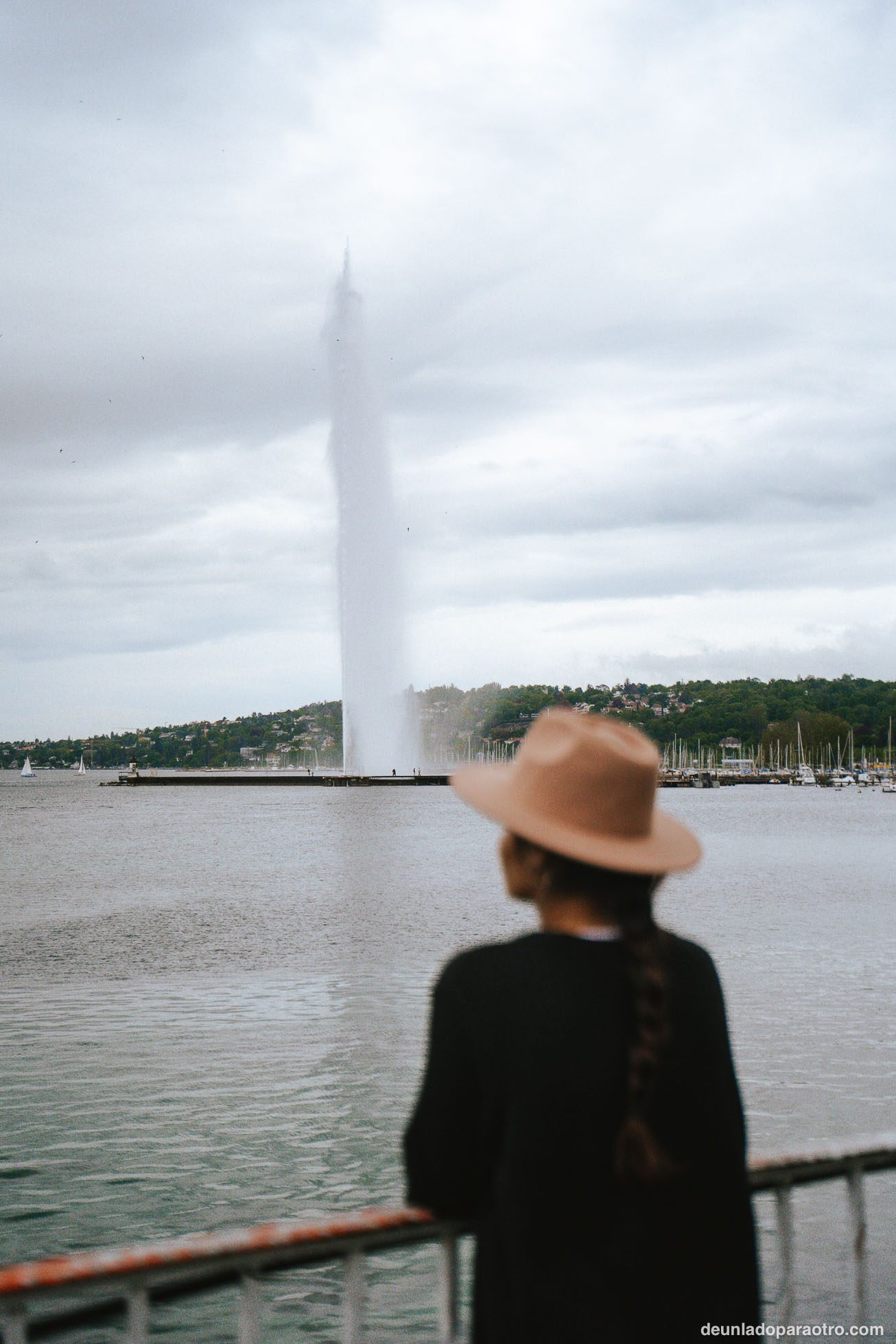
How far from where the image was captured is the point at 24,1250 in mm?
10070

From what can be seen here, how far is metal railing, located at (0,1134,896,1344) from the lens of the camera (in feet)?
7.47

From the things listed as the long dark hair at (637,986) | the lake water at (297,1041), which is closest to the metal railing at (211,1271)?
the long dark hair at (637,986)

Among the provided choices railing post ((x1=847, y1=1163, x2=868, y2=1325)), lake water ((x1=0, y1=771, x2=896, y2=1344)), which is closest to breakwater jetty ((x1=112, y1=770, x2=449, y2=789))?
lake water ((x1=0, y1=771, x2=896, y2=1344))

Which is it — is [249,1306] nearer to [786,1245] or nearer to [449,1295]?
[449,1295]

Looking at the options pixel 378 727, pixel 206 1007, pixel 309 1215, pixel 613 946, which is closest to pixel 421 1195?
pixel 613 946

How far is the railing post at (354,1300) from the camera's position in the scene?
2.62m

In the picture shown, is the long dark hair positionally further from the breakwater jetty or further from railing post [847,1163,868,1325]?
the breakwater jetty

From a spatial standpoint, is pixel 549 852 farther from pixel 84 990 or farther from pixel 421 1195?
pixel 84 990

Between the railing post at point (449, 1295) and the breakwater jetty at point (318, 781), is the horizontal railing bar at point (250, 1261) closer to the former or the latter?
the railing post at point (449, 1295)

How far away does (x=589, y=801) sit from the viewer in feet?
7.75

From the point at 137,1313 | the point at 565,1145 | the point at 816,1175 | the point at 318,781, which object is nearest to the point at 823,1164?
the point at 816,1175

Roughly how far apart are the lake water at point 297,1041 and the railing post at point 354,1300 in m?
4.99

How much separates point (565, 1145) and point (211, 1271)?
2.57ft

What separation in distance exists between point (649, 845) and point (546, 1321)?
86 cm
